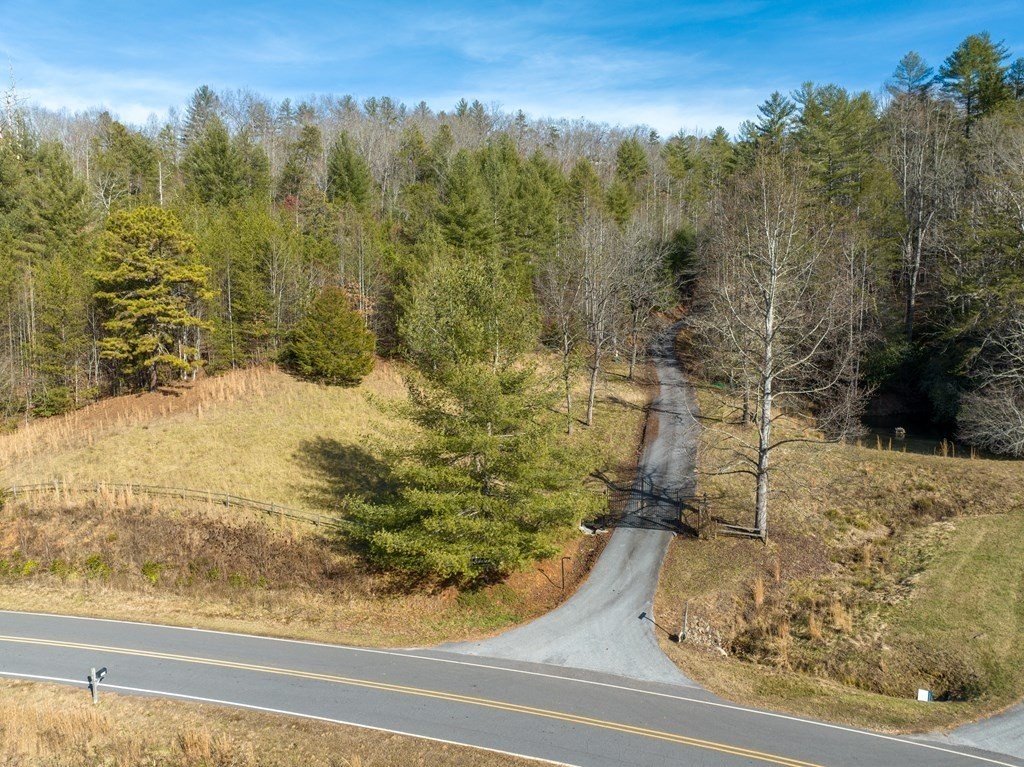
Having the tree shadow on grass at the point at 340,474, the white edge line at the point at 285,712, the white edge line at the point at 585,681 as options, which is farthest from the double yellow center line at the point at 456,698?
the tree shadow on grass at the point at 340,474

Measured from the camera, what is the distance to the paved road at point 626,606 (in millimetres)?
17141

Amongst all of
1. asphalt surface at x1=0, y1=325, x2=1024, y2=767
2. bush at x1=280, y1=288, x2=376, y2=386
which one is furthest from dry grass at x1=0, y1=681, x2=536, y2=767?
bush at x1=280, y1=288, x2=376, y2=386

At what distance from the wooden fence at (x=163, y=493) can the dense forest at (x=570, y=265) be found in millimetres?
7542

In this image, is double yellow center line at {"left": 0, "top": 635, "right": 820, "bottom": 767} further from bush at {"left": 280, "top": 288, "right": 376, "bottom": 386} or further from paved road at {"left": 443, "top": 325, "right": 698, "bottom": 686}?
bush at {"left": 280, "top": 288, "right": 376, "bottom": 386}

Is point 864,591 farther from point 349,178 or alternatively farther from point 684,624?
point 349,178

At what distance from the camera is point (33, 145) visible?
49.7 meters

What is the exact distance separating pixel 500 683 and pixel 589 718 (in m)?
2.54

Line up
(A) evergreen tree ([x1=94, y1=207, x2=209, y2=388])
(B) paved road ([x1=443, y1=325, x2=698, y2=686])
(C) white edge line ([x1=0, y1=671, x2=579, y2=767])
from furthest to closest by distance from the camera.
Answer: (A) evergreen tree ([x1=94, y1=207, x2=209, y2=388]) → (B) paved road ([x1=443, y1=325, x2=698, y2=686]) → (C) white edge line ([x1=0, y1=671, x2=579, y2=767])

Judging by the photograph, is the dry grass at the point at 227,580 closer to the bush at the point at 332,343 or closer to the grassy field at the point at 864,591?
the grassy field at the point at 864,591

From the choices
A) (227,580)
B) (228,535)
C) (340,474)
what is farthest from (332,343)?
(227,580)

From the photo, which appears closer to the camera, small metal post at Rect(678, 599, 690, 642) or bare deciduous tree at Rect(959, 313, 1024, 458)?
small metal post at Rect(678, 599, 690, 642)

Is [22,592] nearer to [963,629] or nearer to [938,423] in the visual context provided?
[963,629]

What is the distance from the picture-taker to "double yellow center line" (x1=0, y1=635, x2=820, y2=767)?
12.7 meters

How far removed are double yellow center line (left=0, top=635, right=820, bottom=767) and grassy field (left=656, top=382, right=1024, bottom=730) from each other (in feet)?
8.09
